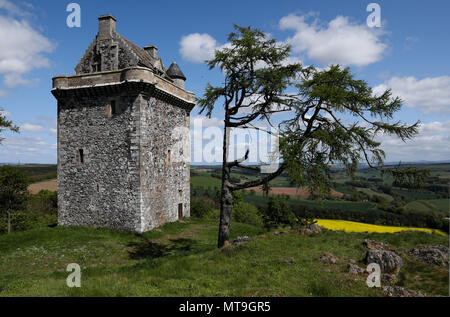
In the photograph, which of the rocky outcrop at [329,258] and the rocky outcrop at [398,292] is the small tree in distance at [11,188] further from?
the rocky outcrop at [398,292]

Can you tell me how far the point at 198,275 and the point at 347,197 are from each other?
5573cm

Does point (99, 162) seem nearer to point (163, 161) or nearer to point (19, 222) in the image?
point (163, 161)

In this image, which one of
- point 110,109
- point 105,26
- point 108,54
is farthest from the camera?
point 105,26

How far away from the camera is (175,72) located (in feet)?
80.0

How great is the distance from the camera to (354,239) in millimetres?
13688

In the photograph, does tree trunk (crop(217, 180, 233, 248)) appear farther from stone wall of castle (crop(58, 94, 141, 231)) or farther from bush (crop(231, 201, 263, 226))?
bush (crop(231, 201, 263, 226))

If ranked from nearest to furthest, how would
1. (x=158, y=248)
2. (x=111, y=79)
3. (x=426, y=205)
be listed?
1. (x=158, y=248)
2. (x=111, y=79)
3. (x=426, y=205)

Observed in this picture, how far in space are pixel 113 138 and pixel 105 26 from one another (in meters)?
9.14

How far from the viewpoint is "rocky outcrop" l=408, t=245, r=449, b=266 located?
9705mm

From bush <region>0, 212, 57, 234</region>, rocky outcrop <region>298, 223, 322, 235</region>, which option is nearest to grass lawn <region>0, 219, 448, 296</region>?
rocky outcrop <region>298, 223, 322, 235</region>

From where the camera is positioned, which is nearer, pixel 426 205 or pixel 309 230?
pixel 309 230

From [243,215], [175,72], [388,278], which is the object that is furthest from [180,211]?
[243,215]
